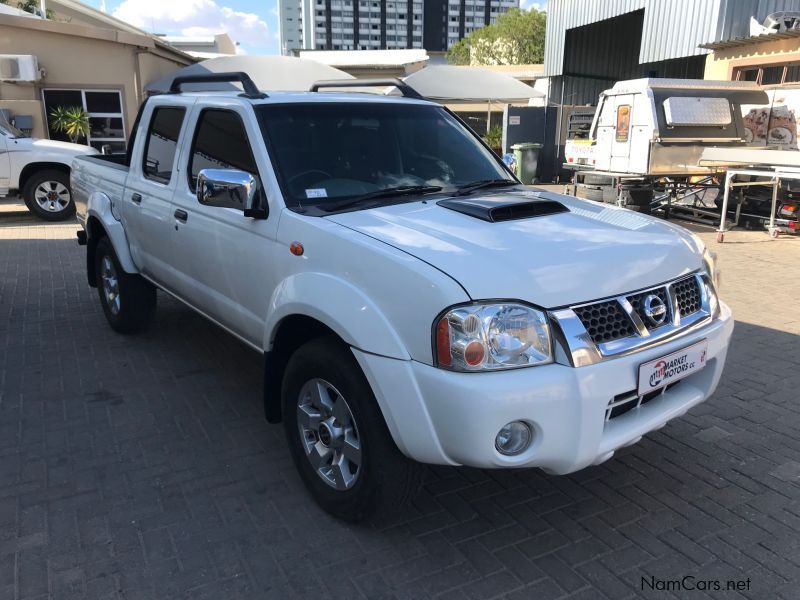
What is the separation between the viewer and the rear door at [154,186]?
4.41 metres

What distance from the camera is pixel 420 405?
2.47 meters

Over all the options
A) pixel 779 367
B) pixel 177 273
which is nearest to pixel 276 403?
pixel 177 273

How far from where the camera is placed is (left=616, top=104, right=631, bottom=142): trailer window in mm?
12172

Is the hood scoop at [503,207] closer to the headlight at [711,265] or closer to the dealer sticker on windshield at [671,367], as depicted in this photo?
the headlight at [711,265]

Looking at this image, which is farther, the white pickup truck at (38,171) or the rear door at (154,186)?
the white pickup truck at (38,171)

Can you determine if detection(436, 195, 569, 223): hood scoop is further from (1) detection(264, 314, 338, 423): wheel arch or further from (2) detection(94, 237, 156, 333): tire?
(2) detection(94, 237, 156, 333): tire

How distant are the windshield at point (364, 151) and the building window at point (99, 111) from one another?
14197mm

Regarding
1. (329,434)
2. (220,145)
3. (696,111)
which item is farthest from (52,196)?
(696,111)

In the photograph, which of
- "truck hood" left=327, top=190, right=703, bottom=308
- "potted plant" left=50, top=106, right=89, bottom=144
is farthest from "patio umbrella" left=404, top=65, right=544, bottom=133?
"truck hood" left=327, top=190, right=703, bottom=308

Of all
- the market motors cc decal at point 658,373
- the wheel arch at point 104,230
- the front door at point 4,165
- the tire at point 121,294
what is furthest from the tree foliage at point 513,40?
the market motors cc decal at point 658,373

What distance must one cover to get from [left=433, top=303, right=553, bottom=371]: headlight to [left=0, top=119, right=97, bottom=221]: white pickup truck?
11369 millimetres

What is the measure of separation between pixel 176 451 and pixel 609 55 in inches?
1108

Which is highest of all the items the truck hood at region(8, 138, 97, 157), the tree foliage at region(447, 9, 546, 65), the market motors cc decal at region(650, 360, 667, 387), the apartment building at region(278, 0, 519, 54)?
the apartment building at region(278, 0, 519, 54)

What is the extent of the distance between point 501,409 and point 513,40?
75226 millimetres
